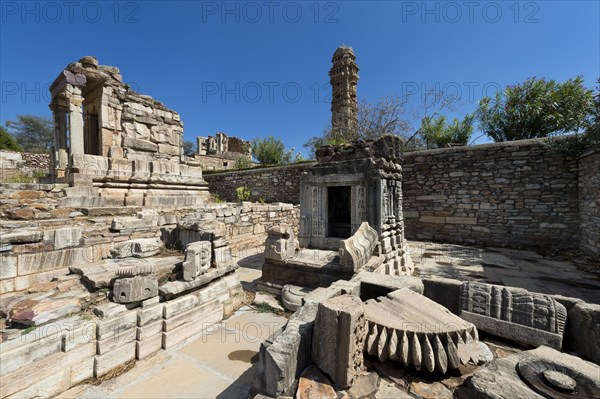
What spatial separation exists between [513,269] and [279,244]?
17.4 feet

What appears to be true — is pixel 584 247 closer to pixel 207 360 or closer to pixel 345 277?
pixel 345 277

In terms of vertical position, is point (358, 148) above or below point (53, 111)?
below

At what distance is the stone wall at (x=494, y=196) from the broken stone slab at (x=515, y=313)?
724 cm

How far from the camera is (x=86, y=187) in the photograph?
16.3ft

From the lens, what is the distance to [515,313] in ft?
6.82

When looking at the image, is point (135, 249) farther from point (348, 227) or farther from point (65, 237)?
point (348, 227)

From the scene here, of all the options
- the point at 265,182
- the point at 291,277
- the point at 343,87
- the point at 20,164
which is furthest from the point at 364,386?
the point at 343,87

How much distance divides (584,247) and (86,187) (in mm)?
12116

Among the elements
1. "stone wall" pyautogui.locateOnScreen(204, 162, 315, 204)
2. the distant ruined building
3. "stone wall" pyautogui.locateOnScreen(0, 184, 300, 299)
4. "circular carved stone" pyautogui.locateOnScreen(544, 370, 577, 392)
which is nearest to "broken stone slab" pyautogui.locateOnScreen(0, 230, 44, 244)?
"stone wall" pyautogui.locateOnScreen(0, 184, 300, 299)

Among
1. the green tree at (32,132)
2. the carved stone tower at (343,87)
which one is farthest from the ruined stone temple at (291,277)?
the green tree at (32,132)

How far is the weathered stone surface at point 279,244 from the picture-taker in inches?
176

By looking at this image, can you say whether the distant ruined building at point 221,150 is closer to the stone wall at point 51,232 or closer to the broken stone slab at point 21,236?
the stone wall at point 51,232

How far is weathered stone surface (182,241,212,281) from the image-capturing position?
320 centimetres

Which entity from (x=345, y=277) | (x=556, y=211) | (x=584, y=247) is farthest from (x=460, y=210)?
(x=345, y=277)
